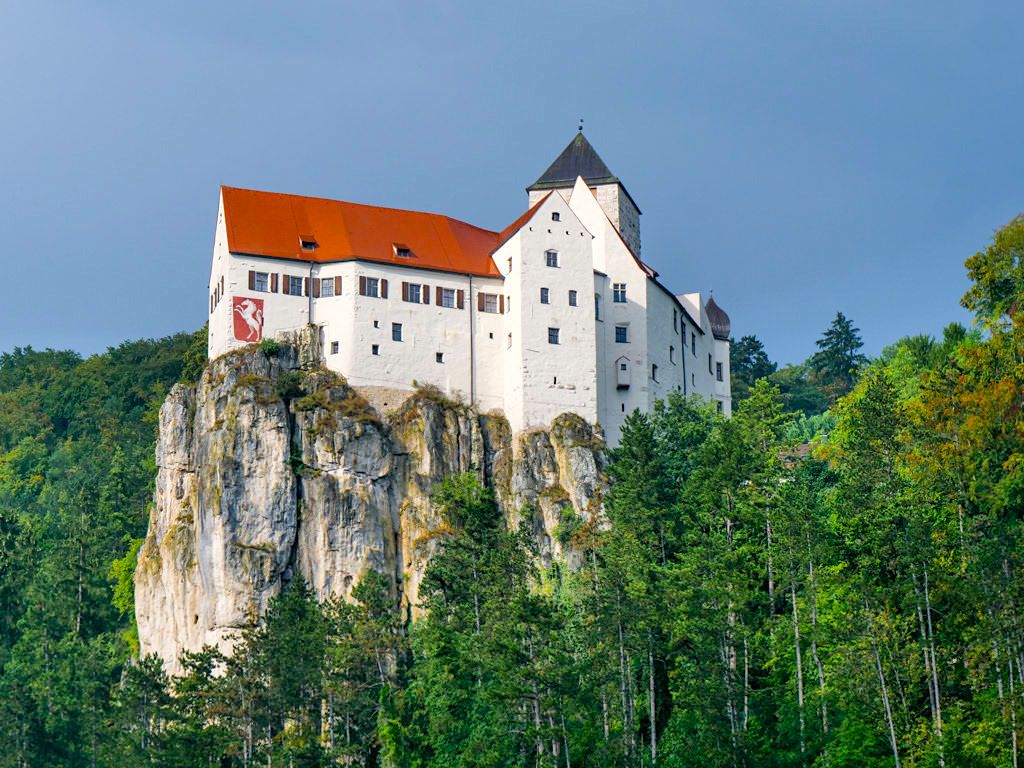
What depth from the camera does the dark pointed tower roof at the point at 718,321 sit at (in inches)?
3194

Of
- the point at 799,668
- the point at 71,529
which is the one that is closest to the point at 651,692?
the point at 799,668

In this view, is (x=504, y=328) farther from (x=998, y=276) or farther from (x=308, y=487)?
(x=998, y=276)

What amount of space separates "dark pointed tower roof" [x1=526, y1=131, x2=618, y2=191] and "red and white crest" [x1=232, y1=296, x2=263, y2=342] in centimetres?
1746

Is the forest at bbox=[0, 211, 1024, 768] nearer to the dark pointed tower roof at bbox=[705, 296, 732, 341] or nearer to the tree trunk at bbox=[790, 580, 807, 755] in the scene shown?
the tree trunk at bbox=[790, 580, 807, 755]

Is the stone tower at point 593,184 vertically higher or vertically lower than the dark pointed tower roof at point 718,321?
higher

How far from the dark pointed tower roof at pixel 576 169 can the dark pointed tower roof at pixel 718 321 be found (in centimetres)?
897

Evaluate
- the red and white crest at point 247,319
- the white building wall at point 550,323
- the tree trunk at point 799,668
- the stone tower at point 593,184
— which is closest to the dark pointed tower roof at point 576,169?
the stone tower at point 593,184

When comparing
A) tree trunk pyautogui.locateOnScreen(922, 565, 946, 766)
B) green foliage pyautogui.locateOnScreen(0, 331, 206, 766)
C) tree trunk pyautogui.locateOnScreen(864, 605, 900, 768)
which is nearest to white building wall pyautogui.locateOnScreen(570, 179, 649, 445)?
green foliage pyautogui.locateOnScreen(0, 331, 206, 766)

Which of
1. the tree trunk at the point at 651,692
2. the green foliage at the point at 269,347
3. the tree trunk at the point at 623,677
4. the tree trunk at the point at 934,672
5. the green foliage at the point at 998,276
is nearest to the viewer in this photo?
the tree trunk at the point at 934,672

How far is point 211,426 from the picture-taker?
65500 mm

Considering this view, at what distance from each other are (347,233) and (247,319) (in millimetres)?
6415

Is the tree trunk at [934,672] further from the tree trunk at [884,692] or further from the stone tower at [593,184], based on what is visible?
the stone tower at [593,184]

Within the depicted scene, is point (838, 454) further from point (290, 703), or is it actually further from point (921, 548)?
point (290, 703)

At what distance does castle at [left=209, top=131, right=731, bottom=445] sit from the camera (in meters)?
67.2
